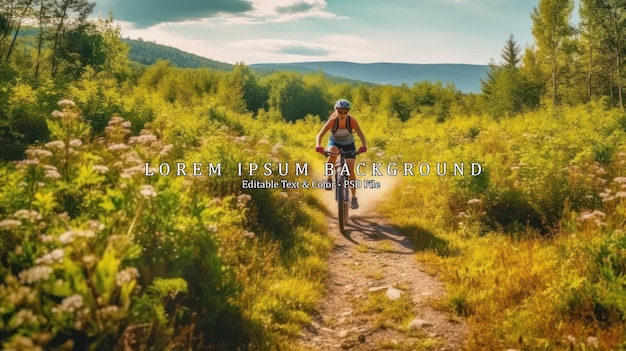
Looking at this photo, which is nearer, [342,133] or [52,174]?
[52,174]

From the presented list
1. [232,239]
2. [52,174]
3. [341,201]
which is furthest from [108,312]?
[341,201]

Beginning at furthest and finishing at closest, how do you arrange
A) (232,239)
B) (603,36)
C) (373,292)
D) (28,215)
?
(603,36), (373,292), (232,239), (28,215)

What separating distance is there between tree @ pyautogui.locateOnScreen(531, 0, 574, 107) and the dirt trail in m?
41.0

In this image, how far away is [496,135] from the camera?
16625 mm

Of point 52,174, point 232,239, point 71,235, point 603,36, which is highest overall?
point 603,36

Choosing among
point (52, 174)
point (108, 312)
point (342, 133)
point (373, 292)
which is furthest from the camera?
point (342, 133)

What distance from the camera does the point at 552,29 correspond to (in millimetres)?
40969

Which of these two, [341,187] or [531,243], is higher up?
[341,187]

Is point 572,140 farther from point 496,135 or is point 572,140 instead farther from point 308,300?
point 308,300

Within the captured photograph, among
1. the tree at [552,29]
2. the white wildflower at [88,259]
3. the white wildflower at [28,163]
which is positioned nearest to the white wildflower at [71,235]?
the white wildflower at [88,259]

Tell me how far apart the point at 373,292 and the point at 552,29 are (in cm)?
4509

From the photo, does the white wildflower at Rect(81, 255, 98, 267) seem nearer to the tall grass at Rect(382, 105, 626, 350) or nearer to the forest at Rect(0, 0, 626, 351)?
the forest at Rect(0, 0, 626, 351)

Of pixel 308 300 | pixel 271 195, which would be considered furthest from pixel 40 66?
pixel 308 300

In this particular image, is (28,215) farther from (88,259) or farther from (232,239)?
(232,239)
